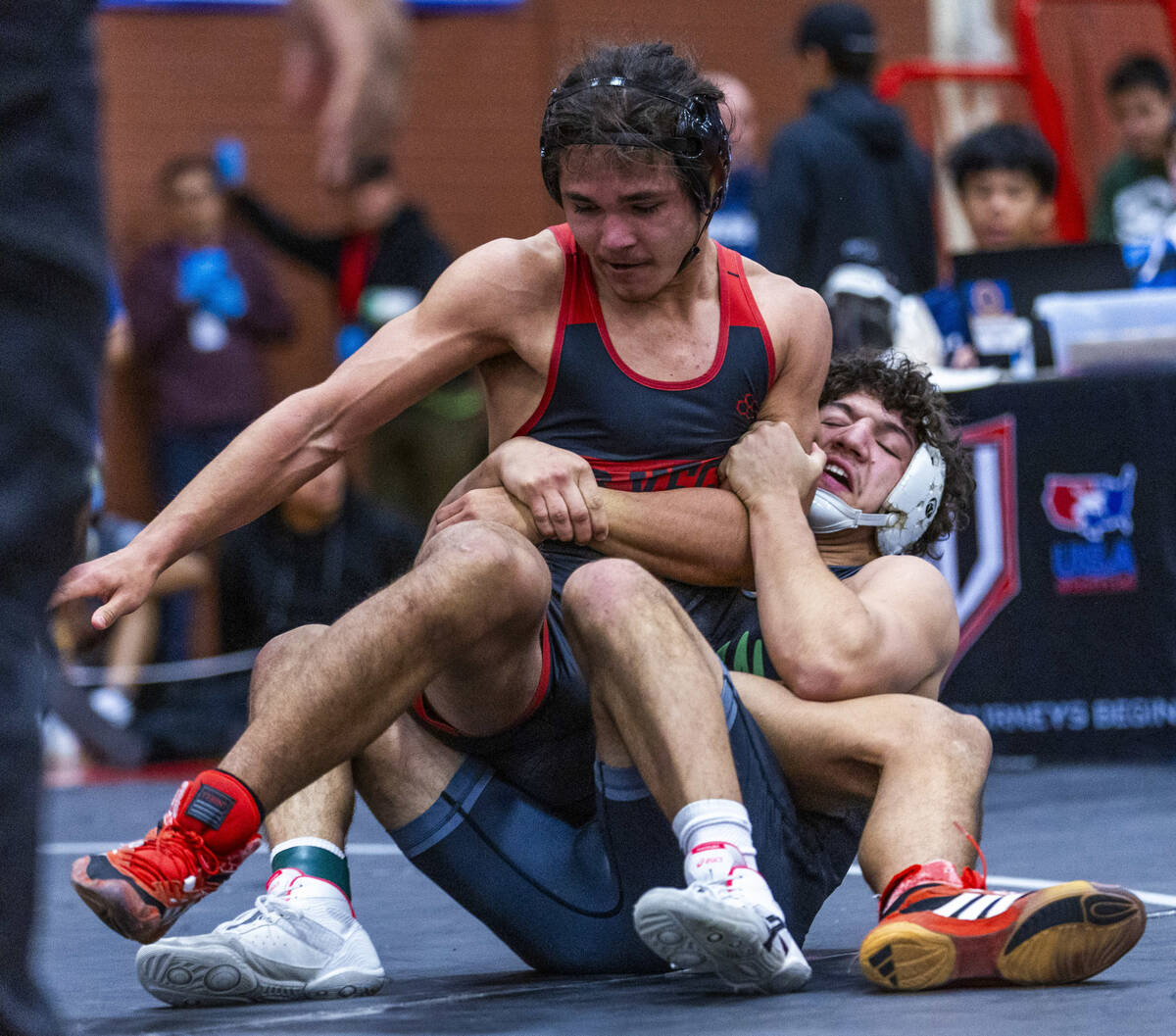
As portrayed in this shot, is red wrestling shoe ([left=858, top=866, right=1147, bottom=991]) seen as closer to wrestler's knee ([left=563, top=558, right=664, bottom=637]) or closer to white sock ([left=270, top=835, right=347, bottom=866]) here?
wrestler's knee ([left=563, top=558, right=664, bottom=637])

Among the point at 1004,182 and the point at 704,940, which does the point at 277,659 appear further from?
the point at 1004,182

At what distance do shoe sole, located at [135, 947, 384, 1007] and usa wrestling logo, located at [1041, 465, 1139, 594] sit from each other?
3538 millimetres

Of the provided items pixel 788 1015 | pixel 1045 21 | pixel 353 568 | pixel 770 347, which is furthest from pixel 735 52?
pixel 788 1015

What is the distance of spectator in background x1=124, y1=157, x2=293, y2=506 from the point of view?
8.52 metres

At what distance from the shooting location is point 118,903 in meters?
2.56

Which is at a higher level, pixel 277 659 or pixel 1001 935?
pixel 277 659

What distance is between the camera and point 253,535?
24.2ft

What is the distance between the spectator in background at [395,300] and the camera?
822 centimetres

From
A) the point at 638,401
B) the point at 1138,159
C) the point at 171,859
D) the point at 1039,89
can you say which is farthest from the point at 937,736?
the point at 1039,89

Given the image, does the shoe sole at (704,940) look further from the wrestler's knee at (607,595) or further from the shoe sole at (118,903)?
the shoe sole at (118,903)

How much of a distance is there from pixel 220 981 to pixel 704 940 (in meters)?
0.73

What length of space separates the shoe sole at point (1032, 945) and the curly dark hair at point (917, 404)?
3.25 feet

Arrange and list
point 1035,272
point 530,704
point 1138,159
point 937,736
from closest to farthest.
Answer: point 937,736
point 530,704
point 1035,272
point 1138,159

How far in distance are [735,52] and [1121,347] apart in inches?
198
